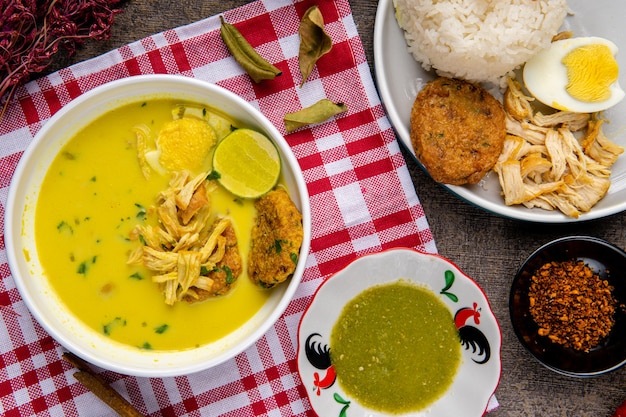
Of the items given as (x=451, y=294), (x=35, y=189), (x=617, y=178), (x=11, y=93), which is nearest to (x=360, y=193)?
(x=451, y=294)

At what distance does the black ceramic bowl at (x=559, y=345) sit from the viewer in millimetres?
2305

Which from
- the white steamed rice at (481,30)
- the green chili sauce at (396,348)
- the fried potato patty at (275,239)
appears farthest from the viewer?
the green chili sauce at (396,348)

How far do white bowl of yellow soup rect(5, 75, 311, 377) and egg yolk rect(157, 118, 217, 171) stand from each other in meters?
0.05

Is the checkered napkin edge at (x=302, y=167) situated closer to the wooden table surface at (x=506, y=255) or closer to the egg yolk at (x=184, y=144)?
the wooden table surface at (x=506, y=255)

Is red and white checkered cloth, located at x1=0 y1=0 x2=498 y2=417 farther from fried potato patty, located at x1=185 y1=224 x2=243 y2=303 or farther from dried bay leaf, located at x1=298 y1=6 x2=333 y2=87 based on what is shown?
fried potato patty, located at x1=185 y1=224 x2=243 y2=303

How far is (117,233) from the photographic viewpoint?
2.01m

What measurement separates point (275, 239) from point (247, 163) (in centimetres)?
27

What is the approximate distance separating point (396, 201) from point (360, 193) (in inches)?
5.5

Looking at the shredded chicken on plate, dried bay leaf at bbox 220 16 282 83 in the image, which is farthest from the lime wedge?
the shredded chicken on plate

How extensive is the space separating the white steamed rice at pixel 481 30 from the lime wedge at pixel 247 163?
2.27 feet

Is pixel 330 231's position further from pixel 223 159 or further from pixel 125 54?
pixel 125 54

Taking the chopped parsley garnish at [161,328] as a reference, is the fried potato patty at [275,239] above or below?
above

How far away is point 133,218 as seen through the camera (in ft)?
6.61

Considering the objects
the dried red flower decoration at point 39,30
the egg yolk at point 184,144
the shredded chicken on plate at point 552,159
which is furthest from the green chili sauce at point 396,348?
the dried red flower decoration at point 39,30
